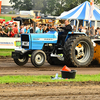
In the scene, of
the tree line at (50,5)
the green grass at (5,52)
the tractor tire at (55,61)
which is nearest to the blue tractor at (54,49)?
the tractor tire at (55,61)

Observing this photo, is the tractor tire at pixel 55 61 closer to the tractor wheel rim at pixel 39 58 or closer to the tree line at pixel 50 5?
the tractor wheel rim at pixel 39 58

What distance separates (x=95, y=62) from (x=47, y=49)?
211 cm

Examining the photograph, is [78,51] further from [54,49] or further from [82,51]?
[54,49]

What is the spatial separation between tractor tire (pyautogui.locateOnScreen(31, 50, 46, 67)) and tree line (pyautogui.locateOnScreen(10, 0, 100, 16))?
78.3 feet

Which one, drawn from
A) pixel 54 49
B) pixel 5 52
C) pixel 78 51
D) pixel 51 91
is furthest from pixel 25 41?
pixel 5 52

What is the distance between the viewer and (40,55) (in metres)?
10.4

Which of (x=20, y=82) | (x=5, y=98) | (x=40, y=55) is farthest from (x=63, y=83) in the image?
(x=40, y=55)

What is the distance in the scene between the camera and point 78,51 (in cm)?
1088

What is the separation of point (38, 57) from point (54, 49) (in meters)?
0.90

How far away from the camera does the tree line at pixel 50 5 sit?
37.2m

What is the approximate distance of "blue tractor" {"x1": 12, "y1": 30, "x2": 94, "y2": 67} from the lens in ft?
34.3

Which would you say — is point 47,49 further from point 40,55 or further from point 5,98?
point 5,98

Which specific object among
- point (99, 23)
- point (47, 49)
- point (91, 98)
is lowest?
point (91, 98)

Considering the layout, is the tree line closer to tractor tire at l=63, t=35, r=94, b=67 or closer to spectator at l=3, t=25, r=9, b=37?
spectator at l=3, t=25, r=9, b=37
